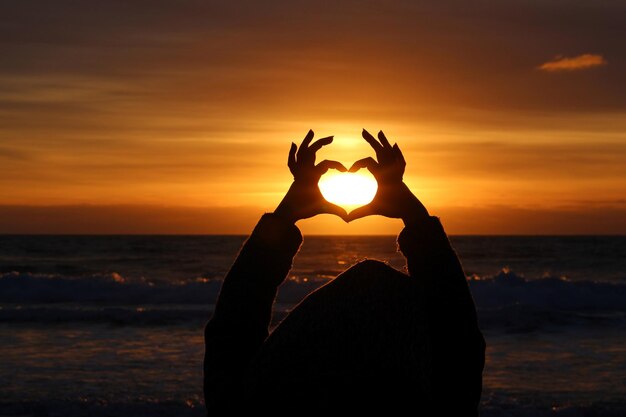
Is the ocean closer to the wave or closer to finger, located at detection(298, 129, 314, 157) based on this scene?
the wave

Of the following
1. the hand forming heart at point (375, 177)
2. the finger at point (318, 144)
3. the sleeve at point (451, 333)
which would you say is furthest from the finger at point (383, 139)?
the sleeve at point (451, 333)

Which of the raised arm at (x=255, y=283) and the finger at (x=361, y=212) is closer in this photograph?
the raised arm at (x=255, y=283)

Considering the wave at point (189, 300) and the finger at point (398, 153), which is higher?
the finger at point (398, 153)

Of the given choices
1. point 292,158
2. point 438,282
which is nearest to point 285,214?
point 292,158

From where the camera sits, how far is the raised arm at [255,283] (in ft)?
5.23

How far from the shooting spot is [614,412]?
1058cm

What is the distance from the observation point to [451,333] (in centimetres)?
155

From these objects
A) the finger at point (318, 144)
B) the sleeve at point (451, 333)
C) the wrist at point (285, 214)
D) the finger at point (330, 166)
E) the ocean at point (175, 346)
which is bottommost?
the ocean at point (175, 346)

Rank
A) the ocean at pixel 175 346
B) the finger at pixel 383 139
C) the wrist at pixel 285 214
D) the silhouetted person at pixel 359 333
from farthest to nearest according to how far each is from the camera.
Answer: the ocean at pixel 175 346 < the wrist at pixel 285 214 < the finger at pixel 383 139 < the silhouetted person at pixel 359 333

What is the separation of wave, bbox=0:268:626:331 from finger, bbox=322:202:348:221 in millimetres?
18083

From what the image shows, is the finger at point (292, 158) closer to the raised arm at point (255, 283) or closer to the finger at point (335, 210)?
the raised arm at point (255, 283)

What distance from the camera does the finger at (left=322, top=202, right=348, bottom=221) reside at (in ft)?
5.61

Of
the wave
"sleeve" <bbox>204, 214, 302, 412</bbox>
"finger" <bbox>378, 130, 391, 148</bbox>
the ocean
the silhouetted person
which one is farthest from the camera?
the wave

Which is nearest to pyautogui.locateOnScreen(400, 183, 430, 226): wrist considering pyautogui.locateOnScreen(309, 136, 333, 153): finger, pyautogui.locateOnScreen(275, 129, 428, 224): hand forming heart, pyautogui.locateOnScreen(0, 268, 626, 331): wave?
pyautogui.locateOnScreen(275, 129, 428, 224): hand forming heart
